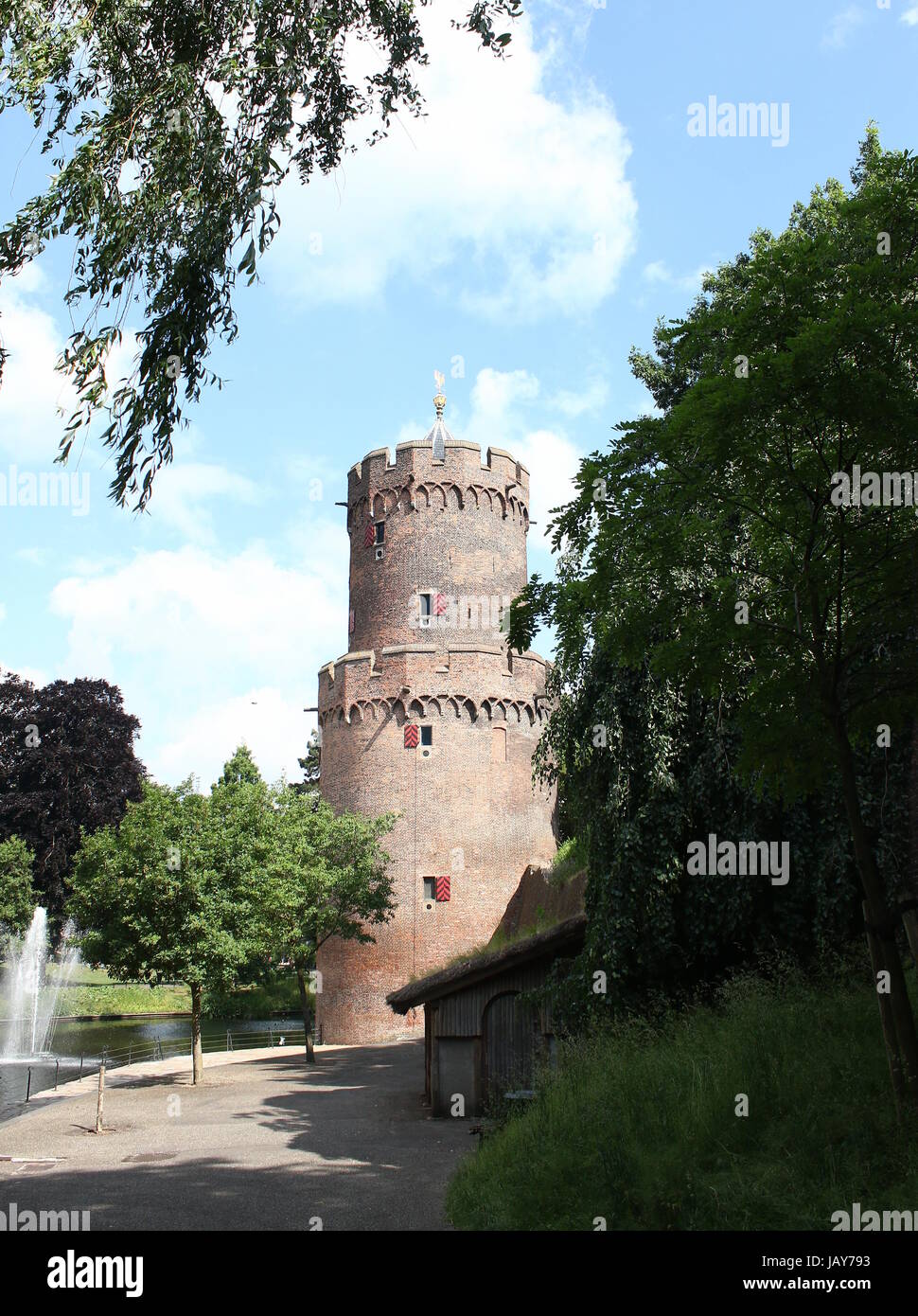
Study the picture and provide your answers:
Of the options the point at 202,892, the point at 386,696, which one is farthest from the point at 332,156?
the point at 386,696

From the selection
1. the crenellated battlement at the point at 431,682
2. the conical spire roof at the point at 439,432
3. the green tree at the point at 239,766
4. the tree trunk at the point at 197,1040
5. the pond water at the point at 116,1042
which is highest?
the conical spire roof at the point at 439,432

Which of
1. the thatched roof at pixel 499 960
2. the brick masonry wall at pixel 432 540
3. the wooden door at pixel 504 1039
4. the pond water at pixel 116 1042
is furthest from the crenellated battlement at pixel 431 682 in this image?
the wooden door at pixel 504 1039

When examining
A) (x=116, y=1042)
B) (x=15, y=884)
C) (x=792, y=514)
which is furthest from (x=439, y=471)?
(x=792, y=514)

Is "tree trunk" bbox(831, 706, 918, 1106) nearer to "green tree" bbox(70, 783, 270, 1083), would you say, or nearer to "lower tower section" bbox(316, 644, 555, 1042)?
"green tree" bbox(70, 783, 270, 1083)

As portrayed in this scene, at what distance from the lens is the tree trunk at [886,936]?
8234 mm

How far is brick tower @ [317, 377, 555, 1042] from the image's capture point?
3688cm

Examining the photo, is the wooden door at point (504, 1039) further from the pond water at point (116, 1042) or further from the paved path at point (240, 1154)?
the pond water at point (116, 1042)

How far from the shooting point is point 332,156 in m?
9.17

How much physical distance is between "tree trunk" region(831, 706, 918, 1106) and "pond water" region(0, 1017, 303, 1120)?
17.7 meters

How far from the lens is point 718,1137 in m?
9.14

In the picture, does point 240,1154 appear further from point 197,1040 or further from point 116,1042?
point 116,1042

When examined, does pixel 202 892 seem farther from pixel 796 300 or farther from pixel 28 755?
pixel 28 755

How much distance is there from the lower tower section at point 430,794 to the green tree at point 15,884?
44.0 ft

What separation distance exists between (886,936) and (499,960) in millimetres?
11345
